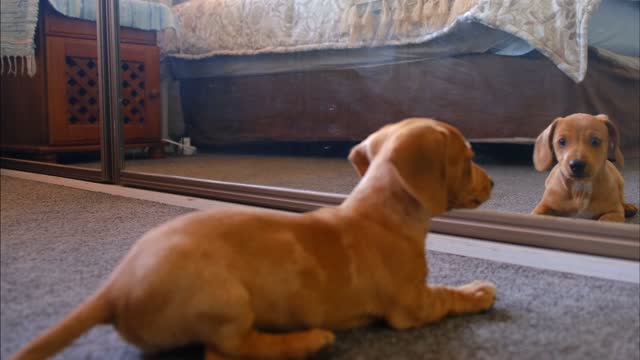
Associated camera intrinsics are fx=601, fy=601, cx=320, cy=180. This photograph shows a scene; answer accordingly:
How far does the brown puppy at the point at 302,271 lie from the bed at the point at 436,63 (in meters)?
1.18

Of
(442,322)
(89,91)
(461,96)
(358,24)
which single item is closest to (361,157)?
(442,322)

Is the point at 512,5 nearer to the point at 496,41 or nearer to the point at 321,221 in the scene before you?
the point at 496,41

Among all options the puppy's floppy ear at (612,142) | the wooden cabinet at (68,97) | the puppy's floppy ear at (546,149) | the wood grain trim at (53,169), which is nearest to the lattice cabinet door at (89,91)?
the wooden cabinet at (68,97)

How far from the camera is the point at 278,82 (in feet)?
8.66

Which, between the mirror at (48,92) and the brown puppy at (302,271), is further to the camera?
the mirror at (48,92)

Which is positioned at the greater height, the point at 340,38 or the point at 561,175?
the point at 340,38

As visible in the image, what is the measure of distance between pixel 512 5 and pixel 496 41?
18cm

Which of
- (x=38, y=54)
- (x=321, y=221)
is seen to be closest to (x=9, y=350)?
(x=321, y=221)

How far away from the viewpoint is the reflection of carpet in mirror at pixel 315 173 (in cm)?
144

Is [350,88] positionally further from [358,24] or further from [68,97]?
[68,97]

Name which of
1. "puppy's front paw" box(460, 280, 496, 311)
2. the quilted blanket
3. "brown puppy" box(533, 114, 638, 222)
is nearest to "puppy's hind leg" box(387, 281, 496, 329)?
"puppy's front paw" box(460, 280, 496, 311)

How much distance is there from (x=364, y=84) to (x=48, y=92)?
4.24 feet

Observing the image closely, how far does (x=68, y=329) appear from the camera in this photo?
602 millimetres

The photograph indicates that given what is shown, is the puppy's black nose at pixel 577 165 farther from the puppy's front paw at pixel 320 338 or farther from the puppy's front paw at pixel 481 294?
the puppy's front paw at pixel 320 338
